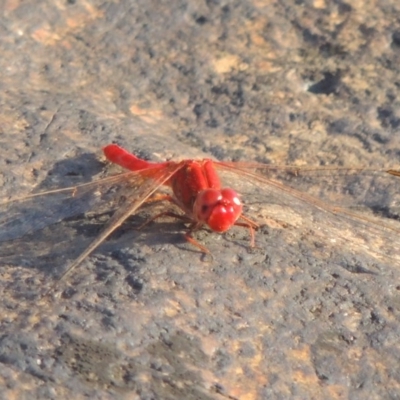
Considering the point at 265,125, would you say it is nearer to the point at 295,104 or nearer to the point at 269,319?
the point at 295,104

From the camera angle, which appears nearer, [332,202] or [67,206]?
[67,206]

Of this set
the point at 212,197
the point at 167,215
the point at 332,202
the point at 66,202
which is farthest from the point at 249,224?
the point at 66,202

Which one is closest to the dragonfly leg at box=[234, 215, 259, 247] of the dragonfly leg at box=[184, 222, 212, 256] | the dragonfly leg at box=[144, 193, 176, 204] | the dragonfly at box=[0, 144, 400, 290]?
the dragonfly at box=[0, 144, 400, 290]

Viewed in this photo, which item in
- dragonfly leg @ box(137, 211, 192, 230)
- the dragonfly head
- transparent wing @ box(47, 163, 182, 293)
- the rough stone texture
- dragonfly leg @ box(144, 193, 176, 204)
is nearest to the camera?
the rough stone texture

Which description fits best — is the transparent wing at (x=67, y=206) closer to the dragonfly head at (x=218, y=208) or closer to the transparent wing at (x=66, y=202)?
the transparent wing at (x=66, y=202)

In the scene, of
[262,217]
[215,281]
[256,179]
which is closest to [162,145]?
[256,179]

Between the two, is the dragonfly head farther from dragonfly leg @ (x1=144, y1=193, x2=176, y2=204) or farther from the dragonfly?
dragonfly leg @ (x1=144, y1=193, x2=176, y2=204)

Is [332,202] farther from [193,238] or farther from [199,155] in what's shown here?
[193,238]

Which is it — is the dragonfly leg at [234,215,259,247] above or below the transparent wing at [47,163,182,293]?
below
